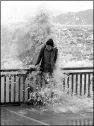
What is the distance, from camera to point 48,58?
10.9 m

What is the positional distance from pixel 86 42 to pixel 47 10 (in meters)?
29.1

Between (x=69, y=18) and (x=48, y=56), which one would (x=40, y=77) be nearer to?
(x=48, y=56)

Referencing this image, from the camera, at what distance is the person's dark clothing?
1084 centimetres

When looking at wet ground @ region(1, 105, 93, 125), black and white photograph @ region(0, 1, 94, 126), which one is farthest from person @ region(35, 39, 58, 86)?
wet ground @ region(1, 105, 93, 125)

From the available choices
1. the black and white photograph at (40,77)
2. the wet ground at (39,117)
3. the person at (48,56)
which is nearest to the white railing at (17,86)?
the black and white photograph at (40,77)

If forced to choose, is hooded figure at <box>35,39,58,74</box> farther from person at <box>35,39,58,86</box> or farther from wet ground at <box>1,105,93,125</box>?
wet ground at <box>1,105,93,125</box>

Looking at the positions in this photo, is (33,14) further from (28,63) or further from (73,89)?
(73,89)

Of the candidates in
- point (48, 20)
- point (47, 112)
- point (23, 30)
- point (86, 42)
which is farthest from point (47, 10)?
point (86, 42)

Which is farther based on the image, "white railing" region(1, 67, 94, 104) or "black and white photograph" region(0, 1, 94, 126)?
"white railing" region(1, 67, 94, 104)

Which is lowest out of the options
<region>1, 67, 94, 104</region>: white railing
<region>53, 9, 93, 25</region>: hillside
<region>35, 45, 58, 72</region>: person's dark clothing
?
<region>1, 67, 94, 104</region>: white railing

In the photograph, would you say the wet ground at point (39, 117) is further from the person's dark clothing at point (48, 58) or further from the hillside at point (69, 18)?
the hillside at point (69, 18)

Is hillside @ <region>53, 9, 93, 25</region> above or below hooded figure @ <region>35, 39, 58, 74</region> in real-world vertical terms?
above

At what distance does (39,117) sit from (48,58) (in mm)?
2055

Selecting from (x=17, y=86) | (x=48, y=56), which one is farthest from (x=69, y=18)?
(x=48, y=56)
